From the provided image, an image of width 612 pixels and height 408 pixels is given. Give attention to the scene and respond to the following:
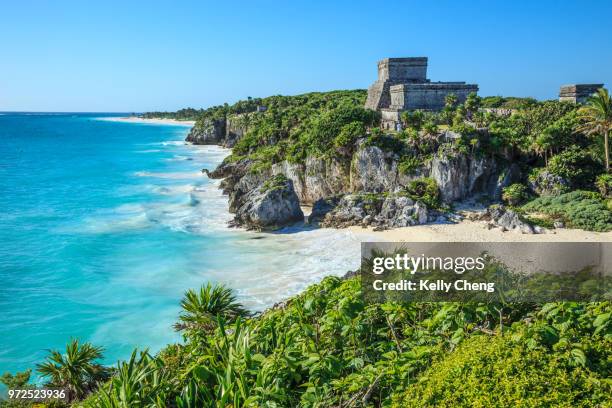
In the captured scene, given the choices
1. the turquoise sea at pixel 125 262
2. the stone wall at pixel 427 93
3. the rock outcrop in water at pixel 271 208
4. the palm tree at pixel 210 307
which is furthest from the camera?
the stone wall at pixel 427 93

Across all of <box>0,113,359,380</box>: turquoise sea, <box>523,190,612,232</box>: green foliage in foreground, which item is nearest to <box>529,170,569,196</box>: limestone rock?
<box>523,190,612,232</box>: green foliage in foreground

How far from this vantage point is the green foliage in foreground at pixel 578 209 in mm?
20547

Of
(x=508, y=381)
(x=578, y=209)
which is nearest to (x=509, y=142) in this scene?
(x=578, y=209)

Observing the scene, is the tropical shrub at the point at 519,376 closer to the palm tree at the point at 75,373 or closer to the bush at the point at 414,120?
the palm tree at the point at 75,373

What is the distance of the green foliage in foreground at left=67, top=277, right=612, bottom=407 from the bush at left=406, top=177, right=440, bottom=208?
20005 millimetres

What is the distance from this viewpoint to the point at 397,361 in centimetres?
468

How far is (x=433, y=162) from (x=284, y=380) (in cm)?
2313

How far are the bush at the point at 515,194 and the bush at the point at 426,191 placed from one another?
12.1 feet

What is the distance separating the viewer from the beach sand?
19.7m

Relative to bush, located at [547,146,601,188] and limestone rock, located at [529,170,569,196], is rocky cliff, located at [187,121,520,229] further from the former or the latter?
bush, located at [547,146,601,188]

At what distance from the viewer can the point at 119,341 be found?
14.9 metres

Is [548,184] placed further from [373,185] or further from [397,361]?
[397,361]

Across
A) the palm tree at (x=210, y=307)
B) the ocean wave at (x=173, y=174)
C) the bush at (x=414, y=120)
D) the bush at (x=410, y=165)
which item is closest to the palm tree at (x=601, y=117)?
the bush at (x=410, y=165)

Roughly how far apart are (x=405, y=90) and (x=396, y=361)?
32298 millimetres
